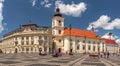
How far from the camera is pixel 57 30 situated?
112438 mm

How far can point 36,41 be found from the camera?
104438 millimetres

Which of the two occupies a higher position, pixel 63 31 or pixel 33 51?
pixel 63 31

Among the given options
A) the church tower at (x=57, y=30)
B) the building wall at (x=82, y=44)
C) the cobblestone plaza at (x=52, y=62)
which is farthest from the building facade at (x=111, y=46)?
the cobblestone plaza at (x=52, y=62)

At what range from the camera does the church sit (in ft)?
343

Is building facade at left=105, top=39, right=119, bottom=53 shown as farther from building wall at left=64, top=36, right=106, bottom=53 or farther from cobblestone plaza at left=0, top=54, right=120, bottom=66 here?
cobblestone plaza at left=0, top=54, right=120, bottom=66

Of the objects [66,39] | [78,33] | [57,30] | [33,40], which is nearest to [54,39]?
[57,30]

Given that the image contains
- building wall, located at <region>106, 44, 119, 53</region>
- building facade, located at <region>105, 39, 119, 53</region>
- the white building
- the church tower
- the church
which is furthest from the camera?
building facade, located at <region>105, 39, 119, 53</region>

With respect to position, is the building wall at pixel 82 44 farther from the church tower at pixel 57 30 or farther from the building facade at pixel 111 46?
the building facade at pixel 111 46

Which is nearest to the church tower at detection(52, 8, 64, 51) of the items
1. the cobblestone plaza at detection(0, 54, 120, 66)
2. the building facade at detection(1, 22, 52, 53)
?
the building facade at detection(1, 22, 52, 53)

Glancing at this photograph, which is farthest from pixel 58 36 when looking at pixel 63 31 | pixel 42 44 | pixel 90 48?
pixel 90 48

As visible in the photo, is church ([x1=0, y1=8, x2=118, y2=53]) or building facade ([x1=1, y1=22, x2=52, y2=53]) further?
church ([x1=0, y1=8, x2=118, y2=53])

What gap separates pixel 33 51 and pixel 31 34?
827 centimetres

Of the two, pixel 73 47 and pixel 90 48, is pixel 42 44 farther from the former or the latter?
pixel 90 48

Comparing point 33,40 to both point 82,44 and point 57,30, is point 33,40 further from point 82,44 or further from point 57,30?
point 82,44
